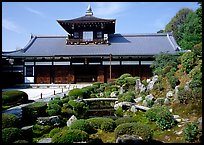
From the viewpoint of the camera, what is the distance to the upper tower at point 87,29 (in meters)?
29.6

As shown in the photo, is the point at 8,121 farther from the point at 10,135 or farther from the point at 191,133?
the point at 191,133

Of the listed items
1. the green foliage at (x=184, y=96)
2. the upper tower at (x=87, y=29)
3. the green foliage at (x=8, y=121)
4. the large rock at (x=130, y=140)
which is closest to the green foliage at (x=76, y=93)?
the green foliage at (x=184, y=96)

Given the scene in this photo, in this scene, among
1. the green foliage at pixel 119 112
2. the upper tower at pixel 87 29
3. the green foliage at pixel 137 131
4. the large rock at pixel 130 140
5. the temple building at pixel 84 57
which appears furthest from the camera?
the upper tower at pixel 87 29

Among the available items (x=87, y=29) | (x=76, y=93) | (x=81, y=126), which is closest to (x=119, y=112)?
(x=76, y=93)

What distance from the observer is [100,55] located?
26.3 metres

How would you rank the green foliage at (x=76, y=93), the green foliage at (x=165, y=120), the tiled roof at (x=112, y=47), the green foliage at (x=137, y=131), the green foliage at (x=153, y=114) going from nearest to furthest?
1. the green foliage at (x=137, y=131)
2. the green foliage at (x=165, y=120)
3. the green foliage at (x=153, y=114)
4. the green foliage at (x=76, y=93)
5. the tiled roof at (x=112, y=47)

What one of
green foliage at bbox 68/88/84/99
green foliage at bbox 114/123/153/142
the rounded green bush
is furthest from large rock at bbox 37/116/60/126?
green foliage at bbox 68/88/84/99

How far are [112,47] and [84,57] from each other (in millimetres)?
4231

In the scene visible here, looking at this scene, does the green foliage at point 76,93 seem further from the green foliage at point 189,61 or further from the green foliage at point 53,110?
the green foliage at point 189,61

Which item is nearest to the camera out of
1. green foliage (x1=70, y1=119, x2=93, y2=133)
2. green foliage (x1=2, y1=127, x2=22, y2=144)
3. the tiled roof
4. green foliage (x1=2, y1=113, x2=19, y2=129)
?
green foliage (x1=2, y1=127, x2=22, y2=144)

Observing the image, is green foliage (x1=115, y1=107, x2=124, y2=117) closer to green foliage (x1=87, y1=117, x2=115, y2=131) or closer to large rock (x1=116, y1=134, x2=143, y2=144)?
green foliage (x1=87, y1=117, x2=115, y2=131)

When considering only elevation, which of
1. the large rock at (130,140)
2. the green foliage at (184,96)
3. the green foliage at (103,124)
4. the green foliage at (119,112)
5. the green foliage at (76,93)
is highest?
the green foliage at (184,96)

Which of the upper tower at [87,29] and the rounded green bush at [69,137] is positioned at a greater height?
the upper tower at [87,29]

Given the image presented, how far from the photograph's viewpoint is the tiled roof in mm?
27320
